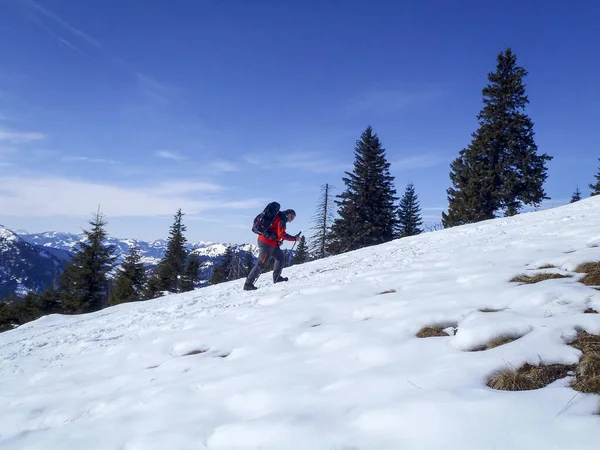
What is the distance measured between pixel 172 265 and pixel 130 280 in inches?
275

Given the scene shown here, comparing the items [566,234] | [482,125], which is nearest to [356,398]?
[566,234]

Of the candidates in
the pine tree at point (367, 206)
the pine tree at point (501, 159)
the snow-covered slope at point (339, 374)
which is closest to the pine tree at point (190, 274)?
the pine tree at point (367, 206)

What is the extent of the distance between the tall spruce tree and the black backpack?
3075 cm

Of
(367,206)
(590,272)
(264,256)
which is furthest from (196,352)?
(367,206)

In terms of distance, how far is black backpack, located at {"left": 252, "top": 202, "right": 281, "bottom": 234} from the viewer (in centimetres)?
955

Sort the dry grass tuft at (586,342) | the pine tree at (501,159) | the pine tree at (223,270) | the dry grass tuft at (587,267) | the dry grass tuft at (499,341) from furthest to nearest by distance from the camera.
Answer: the pine tree at (223,270), the pine tree at (501,159), the dry grass tuft at (587,267), the dry grass tuft at (499,341), the dry grass tuft at (586,342)

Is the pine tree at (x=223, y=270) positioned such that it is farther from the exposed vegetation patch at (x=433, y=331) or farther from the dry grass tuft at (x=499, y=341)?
the dry grass tuft at (x=499, y=341)

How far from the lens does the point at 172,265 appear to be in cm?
4084

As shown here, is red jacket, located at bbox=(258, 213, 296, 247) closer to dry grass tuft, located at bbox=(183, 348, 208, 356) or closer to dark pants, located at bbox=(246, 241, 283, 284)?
dark pants, located at bbox=(246, 241, 283, 284)

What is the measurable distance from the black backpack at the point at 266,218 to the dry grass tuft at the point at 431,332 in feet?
19.1

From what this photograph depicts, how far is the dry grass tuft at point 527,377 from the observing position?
110 inches

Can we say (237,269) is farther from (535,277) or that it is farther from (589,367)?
(589,367)

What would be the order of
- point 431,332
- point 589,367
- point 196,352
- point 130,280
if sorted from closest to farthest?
point 589,367
point 431,332
point 196,352
point 130,280

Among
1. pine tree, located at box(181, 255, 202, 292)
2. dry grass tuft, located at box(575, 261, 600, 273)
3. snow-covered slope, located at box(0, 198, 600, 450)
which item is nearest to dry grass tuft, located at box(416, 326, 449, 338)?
snow-covered slope, located at box(0, 198, 600, 450)
